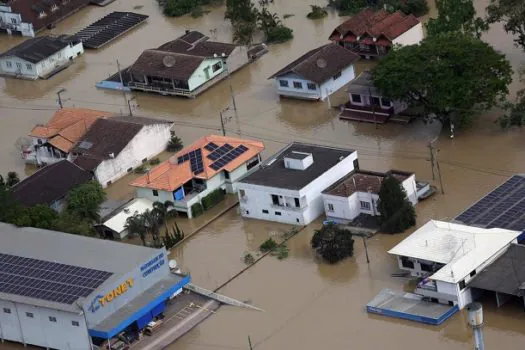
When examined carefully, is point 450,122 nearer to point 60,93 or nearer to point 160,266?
point 160,266

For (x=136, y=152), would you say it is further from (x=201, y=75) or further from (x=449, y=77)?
(x=449, y=77)

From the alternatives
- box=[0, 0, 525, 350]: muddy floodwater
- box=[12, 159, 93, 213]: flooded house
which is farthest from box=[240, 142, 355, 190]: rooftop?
box=[12, 159, 93, 213]: flooded house

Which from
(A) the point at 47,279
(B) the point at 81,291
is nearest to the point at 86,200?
(A) the point at 47,279

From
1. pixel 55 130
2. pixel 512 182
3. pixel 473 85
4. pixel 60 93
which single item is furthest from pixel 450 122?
pixel 60 93

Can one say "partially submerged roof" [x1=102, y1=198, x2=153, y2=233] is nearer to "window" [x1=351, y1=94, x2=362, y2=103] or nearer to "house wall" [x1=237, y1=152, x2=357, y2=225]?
"house wall" [x1=237, y1=152, x2=357, y2=225]

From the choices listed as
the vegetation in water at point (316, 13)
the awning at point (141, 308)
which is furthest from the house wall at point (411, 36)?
the awning at point (141, 308)

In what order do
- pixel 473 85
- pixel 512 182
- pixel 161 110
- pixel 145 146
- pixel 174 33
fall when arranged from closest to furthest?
pixel 512 182
pixel 473 85
pixel 145 146
pixel 161 110
pixel 174 33
